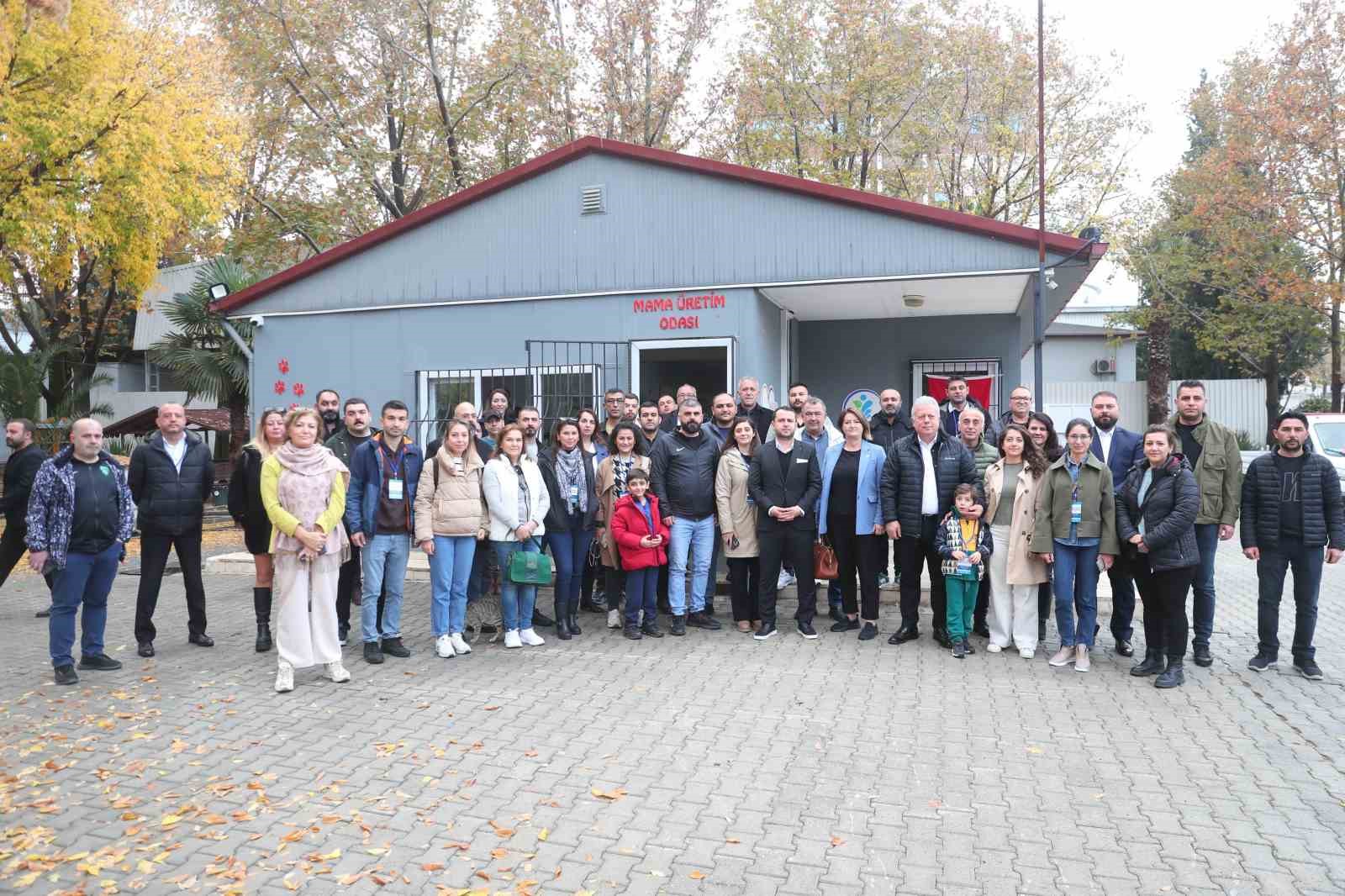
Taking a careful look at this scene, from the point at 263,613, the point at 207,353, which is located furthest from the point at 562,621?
the point at 207,353

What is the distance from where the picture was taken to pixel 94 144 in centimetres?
1583

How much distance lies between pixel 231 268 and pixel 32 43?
15.3 feet

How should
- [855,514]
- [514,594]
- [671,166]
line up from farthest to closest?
[671,166] → [855,514] → [514,594]

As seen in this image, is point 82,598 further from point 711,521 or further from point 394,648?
point 711,521

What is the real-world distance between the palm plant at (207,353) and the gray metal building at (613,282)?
5.19 m

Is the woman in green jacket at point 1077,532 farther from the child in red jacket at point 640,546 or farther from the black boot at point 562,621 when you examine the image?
the black boot at point 562,621

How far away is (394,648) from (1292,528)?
6.34 meters

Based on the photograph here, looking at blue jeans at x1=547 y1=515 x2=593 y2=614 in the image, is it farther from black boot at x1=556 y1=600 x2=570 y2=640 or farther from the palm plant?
the palm plant

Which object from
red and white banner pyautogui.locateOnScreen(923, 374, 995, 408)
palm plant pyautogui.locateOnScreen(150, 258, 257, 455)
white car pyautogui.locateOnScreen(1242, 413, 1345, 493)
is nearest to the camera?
red and white banner pyautogui.locateOnScreen(923, 374, 995, 408)

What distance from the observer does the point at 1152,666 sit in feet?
19.7

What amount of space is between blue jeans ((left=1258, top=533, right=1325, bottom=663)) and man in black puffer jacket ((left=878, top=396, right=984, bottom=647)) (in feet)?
6.41

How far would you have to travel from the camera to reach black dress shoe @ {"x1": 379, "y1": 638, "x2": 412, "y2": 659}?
21.6 ft

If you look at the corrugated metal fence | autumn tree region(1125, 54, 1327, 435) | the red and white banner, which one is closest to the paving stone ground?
the red and white banner

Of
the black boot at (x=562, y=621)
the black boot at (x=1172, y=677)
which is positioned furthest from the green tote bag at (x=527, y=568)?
the black boot at (x=1172, y=677)
